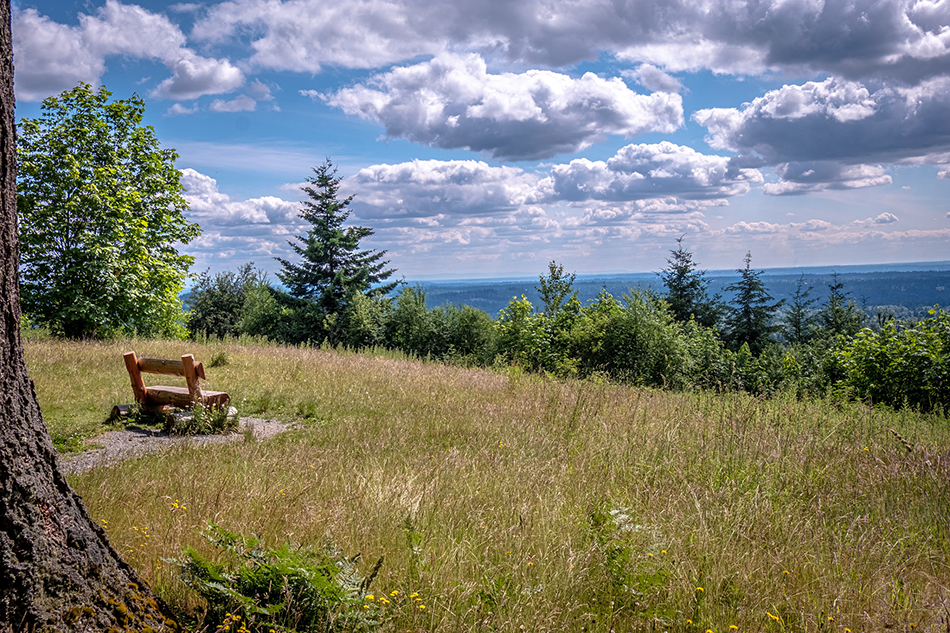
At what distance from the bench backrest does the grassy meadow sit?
889mm

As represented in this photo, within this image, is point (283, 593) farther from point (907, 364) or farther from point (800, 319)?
point (800, 319)

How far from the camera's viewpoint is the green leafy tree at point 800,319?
168 feet

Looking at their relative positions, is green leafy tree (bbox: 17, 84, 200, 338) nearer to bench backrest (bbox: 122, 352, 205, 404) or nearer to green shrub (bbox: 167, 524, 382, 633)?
bench backrest (bbox: 122, 352, 205, 404)

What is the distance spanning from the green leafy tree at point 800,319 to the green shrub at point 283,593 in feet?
185

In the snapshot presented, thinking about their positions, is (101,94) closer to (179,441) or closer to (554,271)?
(179,441)

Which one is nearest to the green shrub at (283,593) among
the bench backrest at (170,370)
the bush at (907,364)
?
the bench backrest at (170,370)

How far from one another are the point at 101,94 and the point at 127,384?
53.5ft

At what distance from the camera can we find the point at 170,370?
8.27 meters

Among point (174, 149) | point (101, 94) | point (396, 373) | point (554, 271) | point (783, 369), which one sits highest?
point (101, 94)

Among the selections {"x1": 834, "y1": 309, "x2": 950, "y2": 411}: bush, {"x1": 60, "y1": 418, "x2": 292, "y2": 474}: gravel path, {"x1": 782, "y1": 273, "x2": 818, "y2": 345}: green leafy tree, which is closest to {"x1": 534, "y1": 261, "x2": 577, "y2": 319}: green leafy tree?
{"x1": 834, "y1": 309, "x2": 950, "y2": 411}: bush

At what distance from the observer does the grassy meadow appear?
2.87 meters

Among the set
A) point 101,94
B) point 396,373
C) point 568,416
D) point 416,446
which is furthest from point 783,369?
point 101,94

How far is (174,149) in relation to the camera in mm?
23625

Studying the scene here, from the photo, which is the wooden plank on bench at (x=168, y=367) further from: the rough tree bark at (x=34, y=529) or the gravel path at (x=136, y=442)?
the rough tree bark at (x=34, y=529)
